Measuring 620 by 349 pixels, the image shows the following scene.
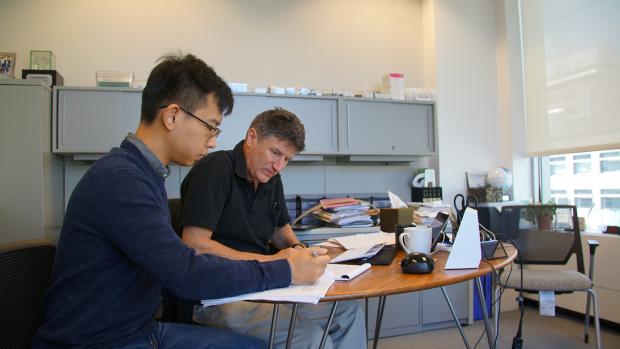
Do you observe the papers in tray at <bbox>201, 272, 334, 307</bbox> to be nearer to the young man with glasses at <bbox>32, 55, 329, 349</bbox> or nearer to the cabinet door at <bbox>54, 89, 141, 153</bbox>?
the young man with glasses at <bbox>32, 55, 329, 349</bbox>

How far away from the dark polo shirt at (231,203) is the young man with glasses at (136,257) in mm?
257

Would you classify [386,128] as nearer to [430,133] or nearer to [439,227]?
→ [430,133]

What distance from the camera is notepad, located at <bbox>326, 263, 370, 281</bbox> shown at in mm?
1008

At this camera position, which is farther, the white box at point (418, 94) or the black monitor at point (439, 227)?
the white box at point (418, 94)

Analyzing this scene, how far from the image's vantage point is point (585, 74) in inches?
114

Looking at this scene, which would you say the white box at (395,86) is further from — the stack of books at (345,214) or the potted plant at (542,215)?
the potted plant at (542,215)

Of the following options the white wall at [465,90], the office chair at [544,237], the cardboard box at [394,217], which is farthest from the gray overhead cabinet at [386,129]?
the cardboard box at [394,217]

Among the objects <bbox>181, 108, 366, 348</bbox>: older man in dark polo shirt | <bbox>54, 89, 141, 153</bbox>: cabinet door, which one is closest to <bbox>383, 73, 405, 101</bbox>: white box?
<bbox>181, 108, 366, 348</bbox>: older man in dark polo shirt

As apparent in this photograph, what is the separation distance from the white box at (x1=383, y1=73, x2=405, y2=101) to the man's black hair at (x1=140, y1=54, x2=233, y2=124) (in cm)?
229

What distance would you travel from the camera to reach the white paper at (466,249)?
1.14 m

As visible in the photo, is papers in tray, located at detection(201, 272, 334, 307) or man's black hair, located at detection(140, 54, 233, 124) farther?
man's black hair, located at detection(140, 54, 233, 124)

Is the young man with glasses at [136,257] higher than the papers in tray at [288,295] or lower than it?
higher

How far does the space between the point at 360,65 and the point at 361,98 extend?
60cm

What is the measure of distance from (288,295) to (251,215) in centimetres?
68
